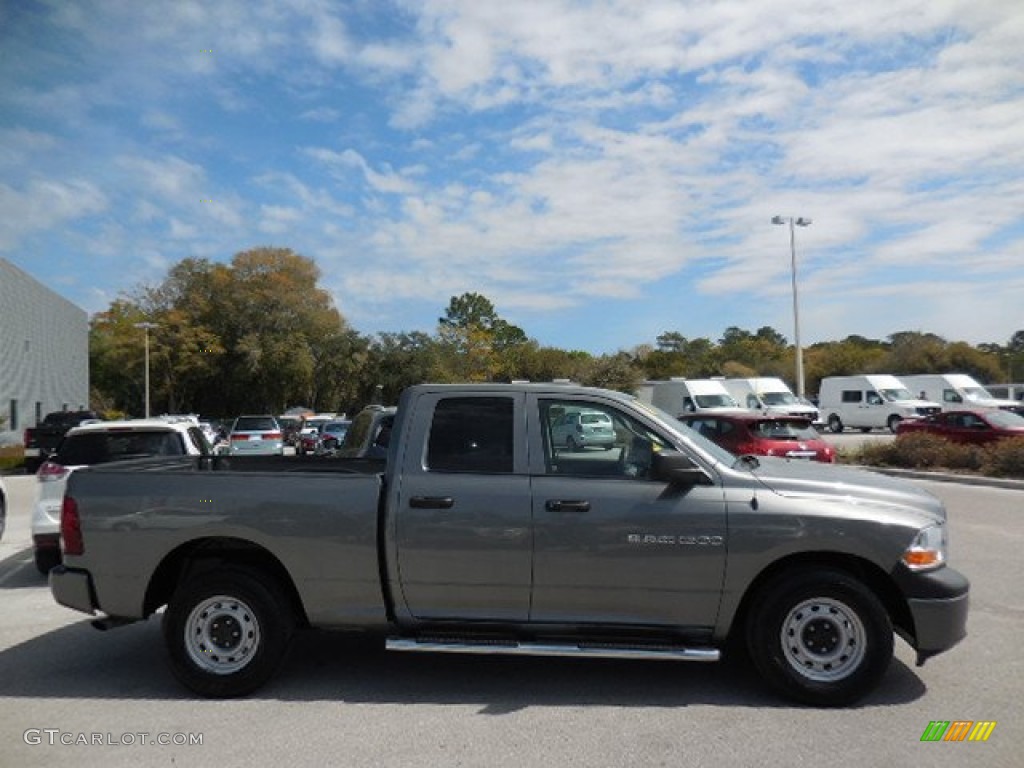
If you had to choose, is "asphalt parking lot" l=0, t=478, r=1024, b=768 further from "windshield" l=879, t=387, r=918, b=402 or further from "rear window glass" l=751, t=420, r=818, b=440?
"windshield" l=879, t=387, r=918, b=402

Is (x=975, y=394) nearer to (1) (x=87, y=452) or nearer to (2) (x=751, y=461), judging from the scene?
(2) (x=751, y=461)

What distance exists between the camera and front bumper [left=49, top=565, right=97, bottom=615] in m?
5.46

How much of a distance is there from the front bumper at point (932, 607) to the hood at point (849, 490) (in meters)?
0.40

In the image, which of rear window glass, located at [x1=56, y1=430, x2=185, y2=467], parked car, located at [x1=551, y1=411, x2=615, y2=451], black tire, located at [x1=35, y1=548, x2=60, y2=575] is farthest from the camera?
rear window glass, located at [x1=56, y1=430, x2=185, y2=467]

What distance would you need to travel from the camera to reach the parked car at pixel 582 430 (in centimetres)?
564

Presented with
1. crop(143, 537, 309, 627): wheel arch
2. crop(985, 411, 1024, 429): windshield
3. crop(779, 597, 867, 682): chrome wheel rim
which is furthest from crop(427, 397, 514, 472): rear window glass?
crop(985, 411, 1024, 429): windshield

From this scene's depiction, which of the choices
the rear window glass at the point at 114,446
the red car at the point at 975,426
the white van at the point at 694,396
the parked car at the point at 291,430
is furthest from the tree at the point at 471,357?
the rear window glass at the point at 114,446

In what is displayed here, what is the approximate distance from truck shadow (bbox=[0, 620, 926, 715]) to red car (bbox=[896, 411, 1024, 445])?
18675 millimetres

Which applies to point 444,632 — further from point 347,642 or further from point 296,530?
point 347,642

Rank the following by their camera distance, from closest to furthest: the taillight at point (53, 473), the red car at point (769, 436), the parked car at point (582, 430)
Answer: the parked car at point (582, 430) → the taillight at point (53, 473) → the red car at point (769, 436)

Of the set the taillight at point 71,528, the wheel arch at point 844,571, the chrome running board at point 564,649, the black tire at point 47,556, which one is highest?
the taillight at point 71,528

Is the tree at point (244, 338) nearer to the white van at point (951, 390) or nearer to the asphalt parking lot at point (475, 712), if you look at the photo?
the white van at point (951, 390)

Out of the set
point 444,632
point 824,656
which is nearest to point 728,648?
point 824,656

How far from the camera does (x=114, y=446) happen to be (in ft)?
30.6
